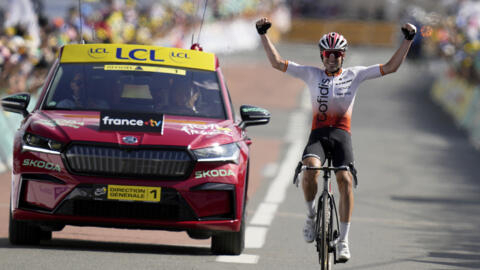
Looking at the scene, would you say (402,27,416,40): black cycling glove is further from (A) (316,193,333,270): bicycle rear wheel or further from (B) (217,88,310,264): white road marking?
(B) (217,88,310,264): white road marking

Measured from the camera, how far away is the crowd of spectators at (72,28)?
19609mm

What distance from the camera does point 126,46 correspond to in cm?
1130

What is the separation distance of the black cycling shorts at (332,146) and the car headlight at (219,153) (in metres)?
0.59

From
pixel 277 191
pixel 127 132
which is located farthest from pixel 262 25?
pixel 277 191

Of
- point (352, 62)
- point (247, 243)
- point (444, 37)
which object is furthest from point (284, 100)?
point (247, 243)

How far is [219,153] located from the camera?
10.0 meters

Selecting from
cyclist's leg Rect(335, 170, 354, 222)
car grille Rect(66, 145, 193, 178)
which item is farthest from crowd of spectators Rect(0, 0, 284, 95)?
cyclist's leg Rect(335, 170, 354, 222)

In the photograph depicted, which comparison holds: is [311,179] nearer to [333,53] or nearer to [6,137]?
[333,53]

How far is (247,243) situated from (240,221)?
155 centimetres

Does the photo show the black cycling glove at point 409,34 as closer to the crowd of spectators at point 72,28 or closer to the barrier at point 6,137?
the crowd of spectators at point 72,28

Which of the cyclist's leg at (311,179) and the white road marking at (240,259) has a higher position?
the cyclist's leg at (311,179)

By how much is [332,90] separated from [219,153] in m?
1.03

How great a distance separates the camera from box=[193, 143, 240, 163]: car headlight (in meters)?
9.91

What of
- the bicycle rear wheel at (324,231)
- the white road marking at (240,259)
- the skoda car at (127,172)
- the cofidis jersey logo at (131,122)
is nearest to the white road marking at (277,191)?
the white road marking at (240,259)
